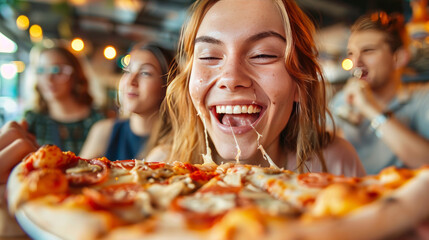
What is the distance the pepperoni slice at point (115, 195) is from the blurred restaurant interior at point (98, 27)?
187 inches

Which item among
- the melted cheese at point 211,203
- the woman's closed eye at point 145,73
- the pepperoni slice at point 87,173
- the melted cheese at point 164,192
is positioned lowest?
the pepperoni slice at point 87,173

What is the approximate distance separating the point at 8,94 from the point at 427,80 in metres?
8.22

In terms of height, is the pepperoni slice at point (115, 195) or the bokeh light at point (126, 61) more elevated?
the bokeh light at point (126, 61)

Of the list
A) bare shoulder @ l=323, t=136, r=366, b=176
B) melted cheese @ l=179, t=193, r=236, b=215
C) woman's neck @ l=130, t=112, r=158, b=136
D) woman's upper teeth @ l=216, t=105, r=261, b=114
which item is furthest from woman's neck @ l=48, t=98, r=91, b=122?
melted cheese @ l=179, t=193, r=236, b=215

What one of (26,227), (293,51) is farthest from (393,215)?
(293,51)

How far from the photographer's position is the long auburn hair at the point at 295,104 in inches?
51.9

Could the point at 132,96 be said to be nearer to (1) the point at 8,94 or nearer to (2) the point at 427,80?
(2) the point at 427,80

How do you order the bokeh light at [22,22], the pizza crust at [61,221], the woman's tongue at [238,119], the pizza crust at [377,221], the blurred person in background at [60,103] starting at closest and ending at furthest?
the pizza crust at [377,221], the pizza crust at [61,221], the woman's tongue at [238,119], the blurred person in background at [60,103], the bokeh light at [22,22]

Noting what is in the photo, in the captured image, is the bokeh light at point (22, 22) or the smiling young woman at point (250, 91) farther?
the bokeh light at point (22, 22)

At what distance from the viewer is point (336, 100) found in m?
3.01

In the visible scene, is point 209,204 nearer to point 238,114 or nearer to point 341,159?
point 238,114

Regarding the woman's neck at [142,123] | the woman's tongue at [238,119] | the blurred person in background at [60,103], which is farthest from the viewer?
the blurred person in background at [60,103]

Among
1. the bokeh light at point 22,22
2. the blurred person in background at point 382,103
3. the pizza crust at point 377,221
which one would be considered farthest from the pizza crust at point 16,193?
the bokeh light at point 22,22

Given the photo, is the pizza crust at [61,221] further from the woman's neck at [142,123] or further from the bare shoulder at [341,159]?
the bare shoulder at [341,159]
